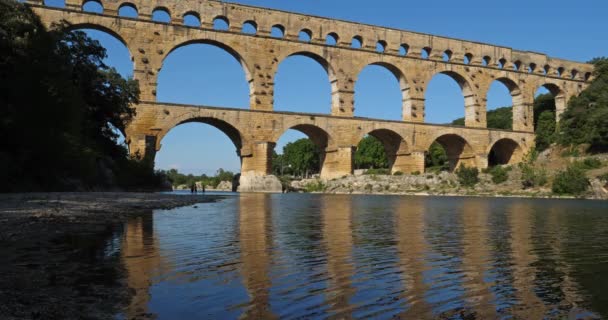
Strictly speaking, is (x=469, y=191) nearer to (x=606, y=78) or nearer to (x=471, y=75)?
(x=471, y=75)

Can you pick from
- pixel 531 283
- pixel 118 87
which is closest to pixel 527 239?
pixel 531 283

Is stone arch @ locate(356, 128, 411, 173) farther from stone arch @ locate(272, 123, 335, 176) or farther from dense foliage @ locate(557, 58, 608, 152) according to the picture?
dense foliage @ locate(557, 58, 608, 152)

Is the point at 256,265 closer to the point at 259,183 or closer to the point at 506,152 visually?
the point at 259,183

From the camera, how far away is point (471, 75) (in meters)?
45.1

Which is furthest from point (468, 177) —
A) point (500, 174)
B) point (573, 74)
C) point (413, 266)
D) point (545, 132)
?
point (413, 266)

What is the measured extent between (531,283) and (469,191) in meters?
33.1

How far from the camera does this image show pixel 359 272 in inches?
247

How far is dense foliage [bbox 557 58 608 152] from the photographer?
135 feet

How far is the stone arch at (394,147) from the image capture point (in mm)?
41500

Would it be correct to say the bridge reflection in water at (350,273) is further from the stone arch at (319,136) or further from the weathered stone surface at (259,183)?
the stone arch at (319,136)

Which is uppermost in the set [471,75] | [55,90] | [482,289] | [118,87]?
[471,75]

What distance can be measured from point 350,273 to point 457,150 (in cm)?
4152

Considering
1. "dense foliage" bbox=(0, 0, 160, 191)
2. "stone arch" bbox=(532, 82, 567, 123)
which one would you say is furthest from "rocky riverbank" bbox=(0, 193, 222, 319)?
"stone arch" bbox=(532, 82, 567, 123)

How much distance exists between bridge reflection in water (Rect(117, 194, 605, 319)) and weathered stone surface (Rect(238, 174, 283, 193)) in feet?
81.9
